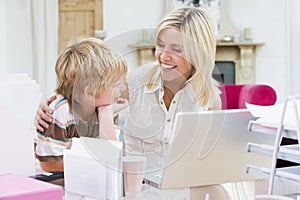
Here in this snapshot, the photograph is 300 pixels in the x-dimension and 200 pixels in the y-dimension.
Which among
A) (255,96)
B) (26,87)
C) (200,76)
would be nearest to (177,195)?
(200,76)

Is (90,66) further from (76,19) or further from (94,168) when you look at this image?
(76,19)

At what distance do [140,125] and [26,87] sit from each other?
223 mm

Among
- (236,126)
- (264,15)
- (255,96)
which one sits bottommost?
(255,96)

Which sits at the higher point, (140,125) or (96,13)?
(96,13)

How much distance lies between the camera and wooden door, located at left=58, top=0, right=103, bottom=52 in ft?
17.7

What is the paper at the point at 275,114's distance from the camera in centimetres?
89

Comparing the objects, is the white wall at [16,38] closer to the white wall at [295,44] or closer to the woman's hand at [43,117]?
the white wall at [295,44]

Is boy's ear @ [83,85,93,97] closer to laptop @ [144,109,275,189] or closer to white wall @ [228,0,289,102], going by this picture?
laptop @ [144,109,275,189]

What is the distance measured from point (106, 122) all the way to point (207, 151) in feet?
0.59

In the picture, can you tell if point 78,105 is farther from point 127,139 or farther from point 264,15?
point 264,15

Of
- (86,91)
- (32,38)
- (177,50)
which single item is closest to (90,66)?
(86,91)

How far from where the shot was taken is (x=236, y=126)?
35.7 inches

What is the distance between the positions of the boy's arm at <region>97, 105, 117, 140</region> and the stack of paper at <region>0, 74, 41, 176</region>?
13 cm

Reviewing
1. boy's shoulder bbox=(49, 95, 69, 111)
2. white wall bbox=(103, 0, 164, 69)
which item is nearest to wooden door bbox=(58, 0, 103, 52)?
white wall bbox=(103, 0, 164, 69)
